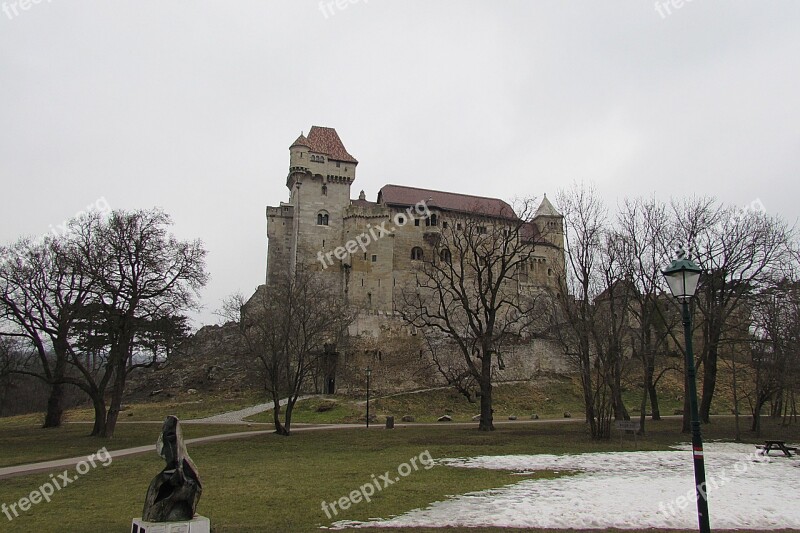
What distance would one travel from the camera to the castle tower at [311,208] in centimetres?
6675

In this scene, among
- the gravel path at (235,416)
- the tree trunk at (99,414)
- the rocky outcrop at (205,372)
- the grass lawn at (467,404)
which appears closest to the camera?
the tree trunk at (99,414)

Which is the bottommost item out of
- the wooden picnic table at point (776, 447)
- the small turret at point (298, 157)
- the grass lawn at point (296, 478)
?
the grass lawn at point (296, 478)

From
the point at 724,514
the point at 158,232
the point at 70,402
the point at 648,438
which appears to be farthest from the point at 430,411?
the point at 70,402

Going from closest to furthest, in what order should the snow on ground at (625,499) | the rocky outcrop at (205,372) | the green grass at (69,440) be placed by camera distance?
the snow on ground at (625,499), the green grass at (69,440), the rocky outcrop at (205,372)

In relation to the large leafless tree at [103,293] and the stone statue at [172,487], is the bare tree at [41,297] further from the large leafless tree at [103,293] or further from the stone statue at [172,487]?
the stone statue at [172,487]

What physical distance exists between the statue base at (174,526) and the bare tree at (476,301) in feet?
69.0

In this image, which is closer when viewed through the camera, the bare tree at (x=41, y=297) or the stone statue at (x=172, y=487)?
the stone statue at (x=172, y=487)

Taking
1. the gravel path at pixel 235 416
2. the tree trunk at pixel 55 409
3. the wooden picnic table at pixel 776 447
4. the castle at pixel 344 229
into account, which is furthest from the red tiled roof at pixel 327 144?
the wooden picnic table at pixel 776 447

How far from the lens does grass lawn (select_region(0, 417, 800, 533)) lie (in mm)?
11328

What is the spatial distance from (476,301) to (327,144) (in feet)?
89.5

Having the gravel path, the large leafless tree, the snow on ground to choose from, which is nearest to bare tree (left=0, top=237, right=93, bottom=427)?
the large leafless tree

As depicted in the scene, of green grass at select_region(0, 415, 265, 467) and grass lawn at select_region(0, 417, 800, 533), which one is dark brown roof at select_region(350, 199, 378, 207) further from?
grass lawn at select_region(0, 417, 800, 533)

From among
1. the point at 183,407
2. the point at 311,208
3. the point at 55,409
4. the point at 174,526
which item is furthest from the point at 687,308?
the point at 311,208

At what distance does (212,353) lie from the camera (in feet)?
196
